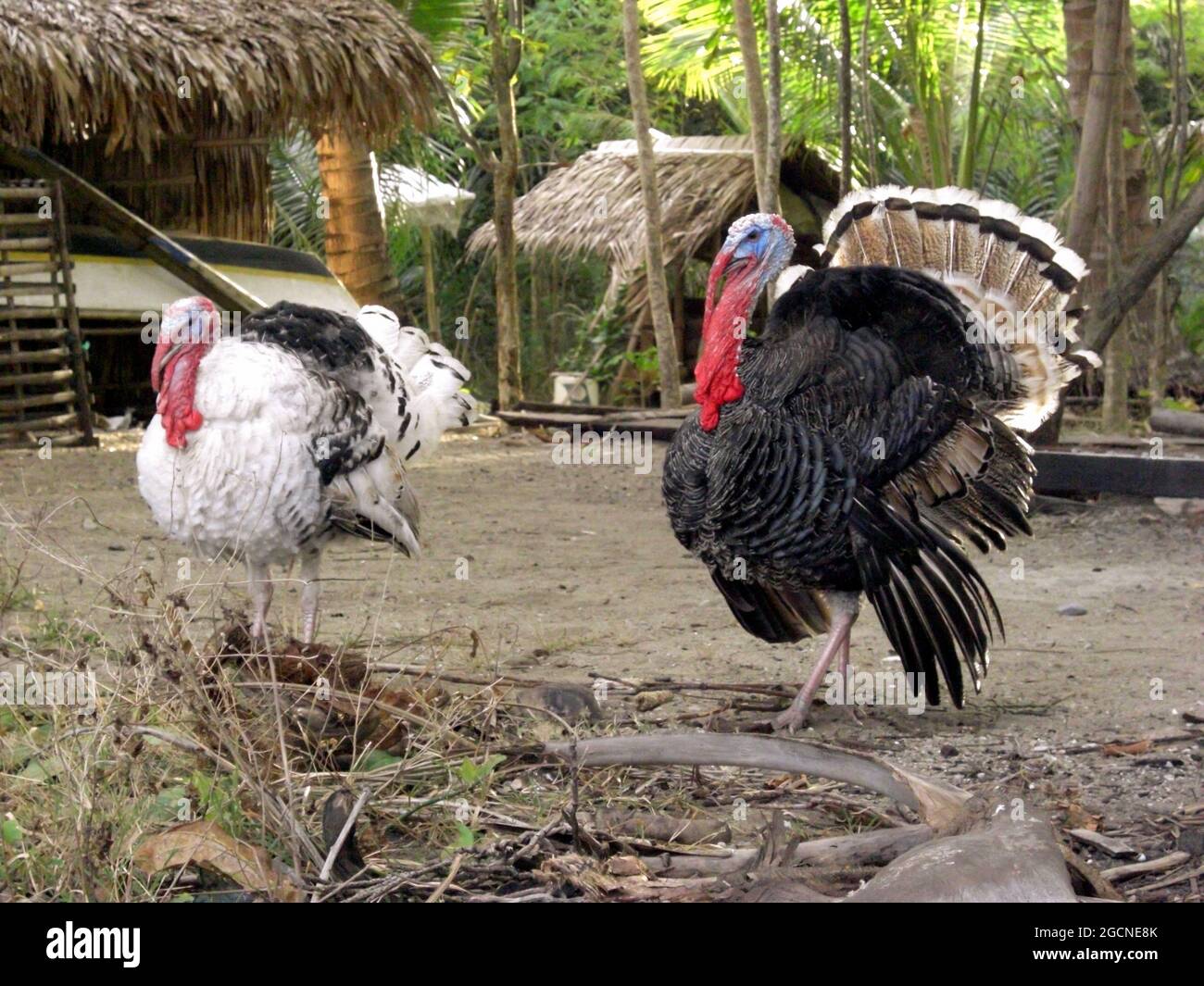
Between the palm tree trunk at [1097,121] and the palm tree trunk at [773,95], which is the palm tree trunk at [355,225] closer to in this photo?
the palm tree trunk at [773,95]

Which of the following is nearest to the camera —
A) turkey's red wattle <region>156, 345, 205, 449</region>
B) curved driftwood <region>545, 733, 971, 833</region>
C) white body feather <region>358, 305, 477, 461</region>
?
curved driftwood <region>545, 733, 971, 833</region>

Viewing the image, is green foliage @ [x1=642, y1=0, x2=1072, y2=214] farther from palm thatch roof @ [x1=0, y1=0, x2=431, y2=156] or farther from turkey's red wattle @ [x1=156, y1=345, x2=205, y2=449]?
turkey's red wattle @ [x1=156, y1=345, x2=205, y2=449]

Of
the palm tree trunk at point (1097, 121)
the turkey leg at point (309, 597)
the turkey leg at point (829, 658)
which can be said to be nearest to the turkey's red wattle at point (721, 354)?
the turkey leg at point (829, 658)

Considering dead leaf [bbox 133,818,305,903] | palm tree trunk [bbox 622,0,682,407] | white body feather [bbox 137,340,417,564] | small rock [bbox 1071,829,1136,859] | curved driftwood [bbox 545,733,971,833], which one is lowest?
small rock [bbox 1071,829,1136,859]

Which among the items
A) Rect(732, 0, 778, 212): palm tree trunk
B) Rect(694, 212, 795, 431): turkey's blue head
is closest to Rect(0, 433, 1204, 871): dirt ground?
Rect(694, 212, 795, 431): turkey's blue head

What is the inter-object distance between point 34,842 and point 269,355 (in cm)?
226

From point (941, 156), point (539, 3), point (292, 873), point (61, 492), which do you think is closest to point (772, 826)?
point (292, 873)

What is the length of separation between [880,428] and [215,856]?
7.88ft

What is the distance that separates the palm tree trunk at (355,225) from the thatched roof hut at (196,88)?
552 millimetres

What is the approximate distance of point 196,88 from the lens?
10.8 metres

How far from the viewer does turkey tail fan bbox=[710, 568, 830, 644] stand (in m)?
4.95

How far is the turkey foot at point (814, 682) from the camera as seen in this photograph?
458 cm

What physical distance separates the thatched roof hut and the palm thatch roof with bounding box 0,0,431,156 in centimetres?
1

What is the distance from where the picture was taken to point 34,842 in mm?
3236
